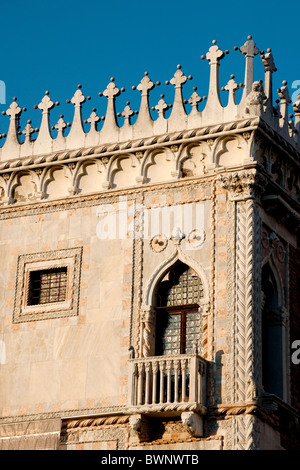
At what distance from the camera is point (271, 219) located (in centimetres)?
3119

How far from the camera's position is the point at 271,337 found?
101 ft

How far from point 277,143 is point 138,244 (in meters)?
3.22

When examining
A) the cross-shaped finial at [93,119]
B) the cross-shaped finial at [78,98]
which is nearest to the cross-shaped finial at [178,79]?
the cross-shaped finial at [93,119]

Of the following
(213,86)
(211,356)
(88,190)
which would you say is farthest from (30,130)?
(211,356)

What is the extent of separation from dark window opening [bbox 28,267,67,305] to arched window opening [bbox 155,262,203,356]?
1.93 metres

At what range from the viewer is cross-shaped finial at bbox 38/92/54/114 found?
32.6 m

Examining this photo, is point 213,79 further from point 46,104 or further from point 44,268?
point 44,268

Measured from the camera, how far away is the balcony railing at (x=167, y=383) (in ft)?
94.9

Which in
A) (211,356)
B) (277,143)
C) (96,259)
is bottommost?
(211,356)

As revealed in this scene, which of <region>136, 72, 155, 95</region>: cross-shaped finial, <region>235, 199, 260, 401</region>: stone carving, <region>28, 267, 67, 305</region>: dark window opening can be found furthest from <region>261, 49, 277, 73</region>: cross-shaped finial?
<region>28, 267, 67, 305</region>: dark window opening

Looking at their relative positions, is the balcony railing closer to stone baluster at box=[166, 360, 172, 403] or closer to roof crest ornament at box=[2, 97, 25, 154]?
stone baluster at box=[166, 360, 172, 403]

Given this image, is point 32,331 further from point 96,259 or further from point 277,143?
point 277,143

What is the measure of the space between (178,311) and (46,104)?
5.18 meters
